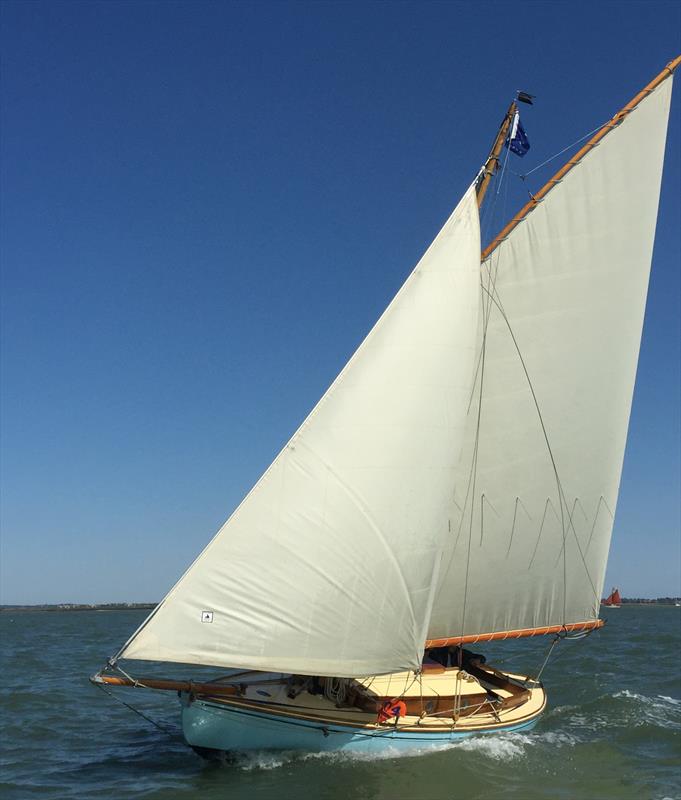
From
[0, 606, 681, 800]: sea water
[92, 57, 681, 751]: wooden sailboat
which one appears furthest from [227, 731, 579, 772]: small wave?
[92, 57, 681, 751]: wooden sailboat

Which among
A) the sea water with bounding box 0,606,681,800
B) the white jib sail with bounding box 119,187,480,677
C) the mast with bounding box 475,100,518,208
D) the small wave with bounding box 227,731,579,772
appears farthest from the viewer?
the mast with bounding box 475,100,518,208

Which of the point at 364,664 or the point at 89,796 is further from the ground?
the point at 364,664

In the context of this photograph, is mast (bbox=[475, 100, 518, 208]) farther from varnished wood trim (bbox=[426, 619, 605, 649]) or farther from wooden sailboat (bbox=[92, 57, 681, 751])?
varnished wood trim (bbox=[426, 619, 605, 649])

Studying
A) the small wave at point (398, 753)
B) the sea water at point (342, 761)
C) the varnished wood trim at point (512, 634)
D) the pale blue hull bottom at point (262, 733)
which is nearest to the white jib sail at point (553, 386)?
the varnished wood trim at point (512, 634)

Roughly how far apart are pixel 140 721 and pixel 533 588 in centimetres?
1131

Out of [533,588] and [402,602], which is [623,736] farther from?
[402,602]

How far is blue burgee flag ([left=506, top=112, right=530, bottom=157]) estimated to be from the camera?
19.8m

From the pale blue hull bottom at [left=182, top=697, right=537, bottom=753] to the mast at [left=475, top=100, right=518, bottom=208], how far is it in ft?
38.7

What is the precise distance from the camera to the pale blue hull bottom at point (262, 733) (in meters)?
14.8

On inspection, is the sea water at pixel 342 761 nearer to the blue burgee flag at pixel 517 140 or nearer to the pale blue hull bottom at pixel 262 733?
the pale blue hull bottom at pixel 262 733

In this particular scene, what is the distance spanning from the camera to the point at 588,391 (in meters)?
19.5

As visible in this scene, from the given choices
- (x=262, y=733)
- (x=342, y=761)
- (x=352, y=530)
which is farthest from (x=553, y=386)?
(x=262, y=733)

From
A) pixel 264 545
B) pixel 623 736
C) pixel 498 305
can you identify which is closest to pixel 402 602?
pixel 264 545

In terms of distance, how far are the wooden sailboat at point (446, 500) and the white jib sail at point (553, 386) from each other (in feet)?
0.18
